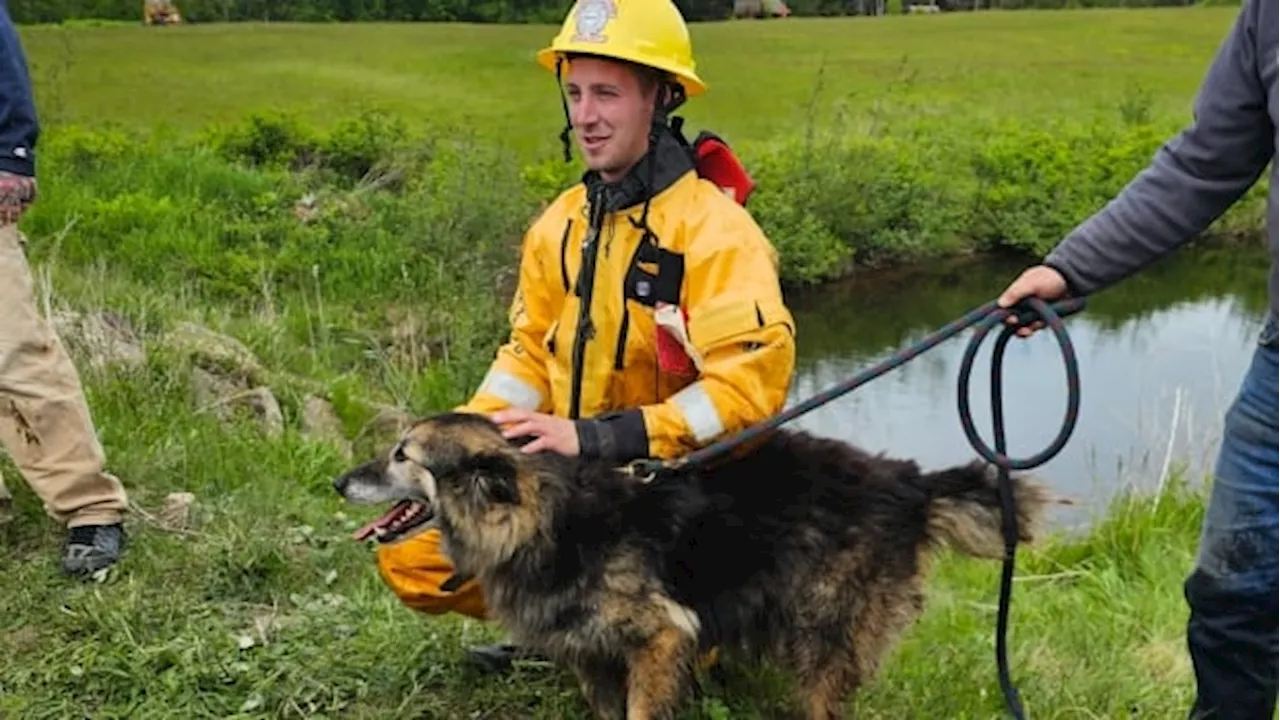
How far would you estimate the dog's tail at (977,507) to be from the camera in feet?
11.6

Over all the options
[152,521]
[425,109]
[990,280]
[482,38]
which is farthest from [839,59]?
[152,521]

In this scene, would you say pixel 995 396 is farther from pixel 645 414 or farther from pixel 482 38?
pixel 482 38

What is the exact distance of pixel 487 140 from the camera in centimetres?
1625

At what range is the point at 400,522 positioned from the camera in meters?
3.49

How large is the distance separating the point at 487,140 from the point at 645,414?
13320mm

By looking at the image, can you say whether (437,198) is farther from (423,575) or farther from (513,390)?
(423,575)

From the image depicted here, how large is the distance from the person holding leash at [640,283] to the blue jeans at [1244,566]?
1.10 m

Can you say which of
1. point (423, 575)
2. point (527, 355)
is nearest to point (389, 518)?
point (423, 575)

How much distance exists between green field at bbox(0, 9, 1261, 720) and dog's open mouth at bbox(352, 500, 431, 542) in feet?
2.10

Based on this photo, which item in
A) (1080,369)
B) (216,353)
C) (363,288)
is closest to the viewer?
(216,353)

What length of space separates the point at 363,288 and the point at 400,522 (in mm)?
8103

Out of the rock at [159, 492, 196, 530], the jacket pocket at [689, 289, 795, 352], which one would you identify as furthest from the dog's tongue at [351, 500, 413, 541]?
the rock at [159, 492, 196, 530]

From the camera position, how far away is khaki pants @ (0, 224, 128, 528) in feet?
14.3

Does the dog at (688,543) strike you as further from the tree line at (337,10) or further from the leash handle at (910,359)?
the tree line at (337,10)
